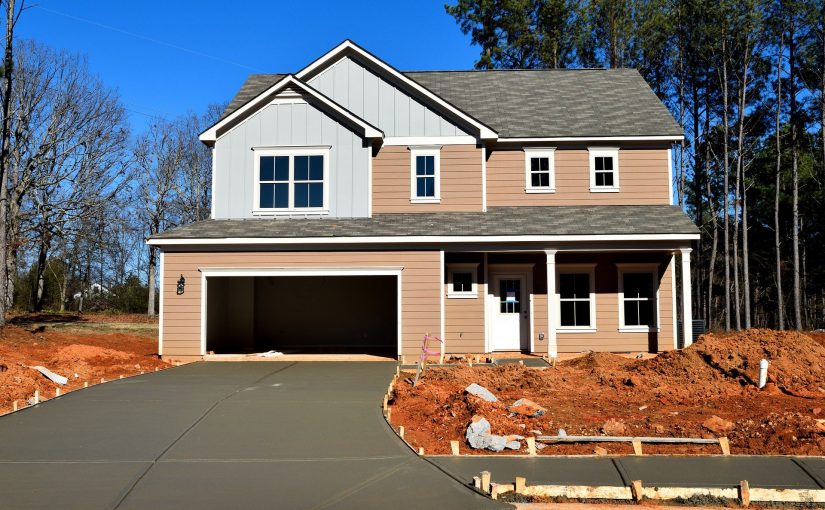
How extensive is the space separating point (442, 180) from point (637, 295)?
20.2ft

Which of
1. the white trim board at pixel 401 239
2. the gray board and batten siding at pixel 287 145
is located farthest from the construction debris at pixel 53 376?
the gray board and batten siding at pixel 287 145

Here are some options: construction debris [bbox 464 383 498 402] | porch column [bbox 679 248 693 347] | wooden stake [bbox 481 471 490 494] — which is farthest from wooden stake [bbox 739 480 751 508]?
porch column [bbox 679 248 693 347]

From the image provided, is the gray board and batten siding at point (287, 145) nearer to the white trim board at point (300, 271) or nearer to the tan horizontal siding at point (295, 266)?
the tan horizontal siding at point (295, 266)

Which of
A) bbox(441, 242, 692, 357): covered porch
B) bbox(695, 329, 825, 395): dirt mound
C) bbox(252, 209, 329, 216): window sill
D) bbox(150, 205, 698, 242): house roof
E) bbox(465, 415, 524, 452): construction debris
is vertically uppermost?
bbox(252, 209, 329, 216): window sill

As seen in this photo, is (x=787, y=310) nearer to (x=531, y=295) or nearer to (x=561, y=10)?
(x=561, y=10)

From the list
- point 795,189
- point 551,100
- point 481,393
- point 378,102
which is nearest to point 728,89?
point 795,189

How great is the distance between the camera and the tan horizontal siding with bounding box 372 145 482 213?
62.3 ft

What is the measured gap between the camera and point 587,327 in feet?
61.9

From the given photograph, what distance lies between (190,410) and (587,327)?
1154 cm

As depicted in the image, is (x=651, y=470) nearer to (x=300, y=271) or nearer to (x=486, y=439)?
(x=486, y=439)

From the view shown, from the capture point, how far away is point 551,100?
22.0 metres

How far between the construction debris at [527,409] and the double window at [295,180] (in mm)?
9376

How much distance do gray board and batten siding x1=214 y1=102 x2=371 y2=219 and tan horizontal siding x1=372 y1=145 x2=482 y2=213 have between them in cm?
87

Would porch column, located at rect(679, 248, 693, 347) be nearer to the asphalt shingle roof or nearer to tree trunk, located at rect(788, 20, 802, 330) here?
the asphalt shingle roof
